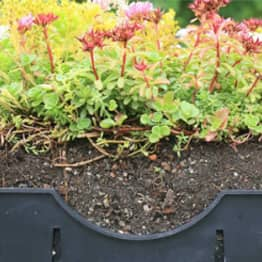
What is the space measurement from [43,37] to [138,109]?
0.29m

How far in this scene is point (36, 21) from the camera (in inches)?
56.6

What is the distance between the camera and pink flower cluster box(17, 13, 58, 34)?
A: 4.70ft

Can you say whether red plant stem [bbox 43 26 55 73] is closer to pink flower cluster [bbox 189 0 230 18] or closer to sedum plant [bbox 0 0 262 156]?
sedum plant [bbox 0 0 262 156]

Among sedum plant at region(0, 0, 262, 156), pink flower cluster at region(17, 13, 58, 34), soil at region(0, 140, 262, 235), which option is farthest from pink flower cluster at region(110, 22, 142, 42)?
soil at region(0, 140, 262, 235)

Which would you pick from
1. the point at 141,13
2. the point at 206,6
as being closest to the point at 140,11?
the point at 141,13

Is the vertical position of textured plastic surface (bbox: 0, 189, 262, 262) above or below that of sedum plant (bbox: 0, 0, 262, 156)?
below

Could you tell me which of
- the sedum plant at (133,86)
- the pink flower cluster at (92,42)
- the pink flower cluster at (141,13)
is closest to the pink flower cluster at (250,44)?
the sedum plant at (133,86)

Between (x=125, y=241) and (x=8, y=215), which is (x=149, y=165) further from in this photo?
(x=8, y=215)

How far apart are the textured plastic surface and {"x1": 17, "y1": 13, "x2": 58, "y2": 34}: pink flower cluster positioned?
35 cm

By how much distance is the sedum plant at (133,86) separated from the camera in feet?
4.78

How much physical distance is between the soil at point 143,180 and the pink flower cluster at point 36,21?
26cm

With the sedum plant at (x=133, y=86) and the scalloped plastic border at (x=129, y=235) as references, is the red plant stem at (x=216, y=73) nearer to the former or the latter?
the sedum plant at (x=133, y=86)

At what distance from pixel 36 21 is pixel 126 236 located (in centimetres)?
48

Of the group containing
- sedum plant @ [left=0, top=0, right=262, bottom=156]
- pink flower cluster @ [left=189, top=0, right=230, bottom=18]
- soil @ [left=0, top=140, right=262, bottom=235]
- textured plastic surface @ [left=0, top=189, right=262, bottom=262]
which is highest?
pink flower cluster @ [left=189, top=0, right=230, bottom=18]
